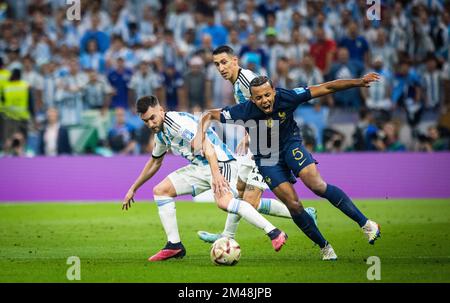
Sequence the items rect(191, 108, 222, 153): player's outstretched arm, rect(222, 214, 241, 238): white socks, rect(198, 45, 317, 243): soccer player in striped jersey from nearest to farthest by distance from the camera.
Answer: rect(191, 108, 222, 153): player's outstretched arm < rect(222, 214, 241, 238): white socks < rect(198, 45, 317, 243): soccer player in striped jersey

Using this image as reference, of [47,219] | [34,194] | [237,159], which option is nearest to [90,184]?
[34,194]

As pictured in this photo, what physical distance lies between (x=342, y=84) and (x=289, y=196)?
1.43 meters

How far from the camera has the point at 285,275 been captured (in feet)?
33.2

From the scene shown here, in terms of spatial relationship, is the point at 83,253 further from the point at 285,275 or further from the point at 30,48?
the point at 30,48

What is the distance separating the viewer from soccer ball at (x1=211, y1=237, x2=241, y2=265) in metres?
11.0

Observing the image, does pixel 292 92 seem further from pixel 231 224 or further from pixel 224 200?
pixel 231 224

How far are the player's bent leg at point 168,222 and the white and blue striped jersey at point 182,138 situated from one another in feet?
1.49

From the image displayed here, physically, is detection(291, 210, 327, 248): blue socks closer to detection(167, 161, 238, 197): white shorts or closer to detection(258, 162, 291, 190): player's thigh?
detection(258, 162, 291, 190): player's thigh

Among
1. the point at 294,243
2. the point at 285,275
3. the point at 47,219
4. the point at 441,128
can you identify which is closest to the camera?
the point at 285,275

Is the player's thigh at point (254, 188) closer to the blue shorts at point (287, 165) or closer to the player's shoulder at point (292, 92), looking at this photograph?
the blue shorts at point (287, 165)

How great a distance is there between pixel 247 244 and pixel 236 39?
1007 centimetres

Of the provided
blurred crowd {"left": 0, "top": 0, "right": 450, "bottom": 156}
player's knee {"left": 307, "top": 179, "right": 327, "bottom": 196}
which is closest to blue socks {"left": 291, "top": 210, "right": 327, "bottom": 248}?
player's knee {"left": 307, "top": 179, "right": 327, "bottom": 196}

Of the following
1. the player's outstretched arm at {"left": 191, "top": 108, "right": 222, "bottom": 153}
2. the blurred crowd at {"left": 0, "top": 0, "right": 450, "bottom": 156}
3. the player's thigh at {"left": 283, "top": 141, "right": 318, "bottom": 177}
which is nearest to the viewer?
the player's thigh at {"left": 283, "top": 141, "right": 318, "bottom": 177}

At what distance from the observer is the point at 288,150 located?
11227mm
